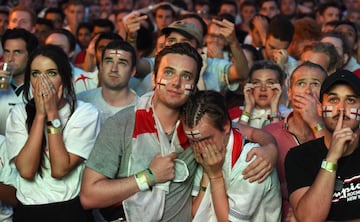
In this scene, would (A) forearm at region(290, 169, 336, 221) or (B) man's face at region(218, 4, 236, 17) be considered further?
(B) man's face at region(218, 4, 236, 17)

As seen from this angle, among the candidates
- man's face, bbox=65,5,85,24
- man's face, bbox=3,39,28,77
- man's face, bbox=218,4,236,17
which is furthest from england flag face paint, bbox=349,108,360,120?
man's face, bbox=218,4,236,17

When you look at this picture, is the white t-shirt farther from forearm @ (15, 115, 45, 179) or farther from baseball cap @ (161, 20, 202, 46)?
baseball cap @ (161, 20, 202, 46)

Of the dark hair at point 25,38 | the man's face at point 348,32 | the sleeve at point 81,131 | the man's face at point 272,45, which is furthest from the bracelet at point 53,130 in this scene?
the man's face at point 348,32

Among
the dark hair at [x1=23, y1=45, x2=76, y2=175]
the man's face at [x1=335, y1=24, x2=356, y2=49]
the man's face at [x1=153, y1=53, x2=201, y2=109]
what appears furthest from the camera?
the man's face at [x1=335, y1=24, x2=356, y2=49]

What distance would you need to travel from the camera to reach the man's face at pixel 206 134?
575 cm

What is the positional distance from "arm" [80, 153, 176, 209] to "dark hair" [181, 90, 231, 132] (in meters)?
0.27

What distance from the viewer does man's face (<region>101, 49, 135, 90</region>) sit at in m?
7.62

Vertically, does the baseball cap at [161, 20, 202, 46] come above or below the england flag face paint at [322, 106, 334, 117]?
above

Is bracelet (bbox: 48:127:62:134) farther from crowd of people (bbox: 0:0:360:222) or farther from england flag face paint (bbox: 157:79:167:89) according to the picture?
england flag face paint (bbox: 157:79:167:89)

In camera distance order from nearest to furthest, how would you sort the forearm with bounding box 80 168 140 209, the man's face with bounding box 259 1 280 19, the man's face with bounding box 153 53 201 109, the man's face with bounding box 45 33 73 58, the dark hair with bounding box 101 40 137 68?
the forearm with bounding box 80 168 140 209
the man's face with bounding box 153 53 201 109
the dark hair with bounding box 101 40 137 68
the man's face with bounding box 45 33 73 58
the man's face with bounding box 259 1 280 19

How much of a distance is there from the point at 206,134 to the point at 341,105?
86 centimetres

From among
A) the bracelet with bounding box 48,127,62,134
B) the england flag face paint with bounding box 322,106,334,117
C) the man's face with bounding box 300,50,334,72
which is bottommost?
the bracelet with bounding box 48,127,62,134

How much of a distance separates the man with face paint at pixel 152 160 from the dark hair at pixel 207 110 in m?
0.11

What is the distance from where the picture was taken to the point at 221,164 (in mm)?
5793
